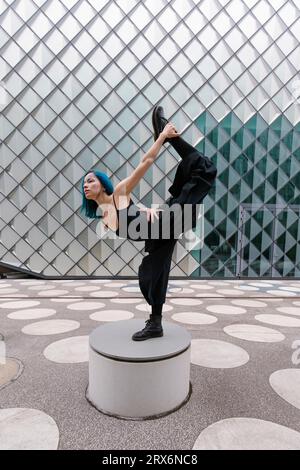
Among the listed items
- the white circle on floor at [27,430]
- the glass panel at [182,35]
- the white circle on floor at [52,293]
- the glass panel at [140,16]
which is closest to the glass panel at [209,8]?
the glass panel at [182,35]

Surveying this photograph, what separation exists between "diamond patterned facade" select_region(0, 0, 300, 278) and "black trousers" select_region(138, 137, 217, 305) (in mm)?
15776

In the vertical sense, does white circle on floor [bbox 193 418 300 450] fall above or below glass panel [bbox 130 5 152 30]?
below

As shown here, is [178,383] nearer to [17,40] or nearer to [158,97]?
[158,97]

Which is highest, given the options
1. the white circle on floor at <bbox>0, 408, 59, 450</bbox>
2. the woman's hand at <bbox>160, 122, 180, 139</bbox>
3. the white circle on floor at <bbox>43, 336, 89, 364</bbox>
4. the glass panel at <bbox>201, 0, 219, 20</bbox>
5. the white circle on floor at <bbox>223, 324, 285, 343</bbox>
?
the glass panel at <bbox>201, 0, 219, 20</bbox>

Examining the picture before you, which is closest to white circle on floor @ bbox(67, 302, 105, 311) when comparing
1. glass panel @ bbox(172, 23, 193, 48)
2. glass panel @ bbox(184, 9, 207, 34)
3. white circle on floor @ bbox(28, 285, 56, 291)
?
white circle on floor @ bbox(28, 285, 56, 291)

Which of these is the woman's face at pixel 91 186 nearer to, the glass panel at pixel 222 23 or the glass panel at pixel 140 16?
the glass panel at pixel 140 16

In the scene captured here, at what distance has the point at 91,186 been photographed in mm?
2703

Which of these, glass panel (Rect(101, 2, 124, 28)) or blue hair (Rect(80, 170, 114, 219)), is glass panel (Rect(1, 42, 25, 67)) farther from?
blue hair (Rect(80, 170, 114, 219))

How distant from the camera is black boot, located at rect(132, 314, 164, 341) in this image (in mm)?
2682

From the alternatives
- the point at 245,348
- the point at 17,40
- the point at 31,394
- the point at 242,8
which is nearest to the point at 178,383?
the point at 31,394

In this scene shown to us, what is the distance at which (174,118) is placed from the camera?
1881 centimetres

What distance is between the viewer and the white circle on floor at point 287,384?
2.61 m

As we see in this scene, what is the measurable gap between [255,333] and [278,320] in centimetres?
110

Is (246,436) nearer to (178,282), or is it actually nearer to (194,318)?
(194,318)
